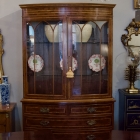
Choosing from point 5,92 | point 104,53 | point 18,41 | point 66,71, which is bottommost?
point 5,92

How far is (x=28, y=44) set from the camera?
2.85 metres

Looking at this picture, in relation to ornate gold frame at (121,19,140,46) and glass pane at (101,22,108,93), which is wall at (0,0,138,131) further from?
glass pane at (101,22,108,93)

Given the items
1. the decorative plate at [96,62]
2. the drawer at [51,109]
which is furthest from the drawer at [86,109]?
the decorative plate at [96,62]

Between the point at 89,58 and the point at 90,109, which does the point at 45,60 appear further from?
the point at 90,109

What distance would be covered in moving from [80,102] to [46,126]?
49 cm

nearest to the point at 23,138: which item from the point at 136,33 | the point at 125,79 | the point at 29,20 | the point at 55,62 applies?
the point at 55,62

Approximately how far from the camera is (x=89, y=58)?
2887mm

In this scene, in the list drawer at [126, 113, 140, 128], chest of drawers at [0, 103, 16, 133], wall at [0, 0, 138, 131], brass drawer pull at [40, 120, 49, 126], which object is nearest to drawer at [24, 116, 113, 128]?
brass drawer pull at [40, 120, 49, 126]

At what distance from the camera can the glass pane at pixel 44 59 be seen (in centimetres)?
282

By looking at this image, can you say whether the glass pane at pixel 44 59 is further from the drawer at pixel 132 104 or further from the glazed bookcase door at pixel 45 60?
the drawer at pixel 132 104

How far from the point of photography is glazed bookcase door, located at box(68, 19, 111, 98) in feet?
9.22

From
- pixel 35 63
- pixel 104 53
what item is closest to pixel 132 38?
pixel 104 53

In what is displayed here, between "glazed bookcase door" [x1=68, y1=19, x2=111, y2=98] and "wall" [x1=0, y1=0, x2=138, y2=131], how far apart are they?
1.33ft

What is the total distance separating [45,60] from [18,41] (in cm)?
55
